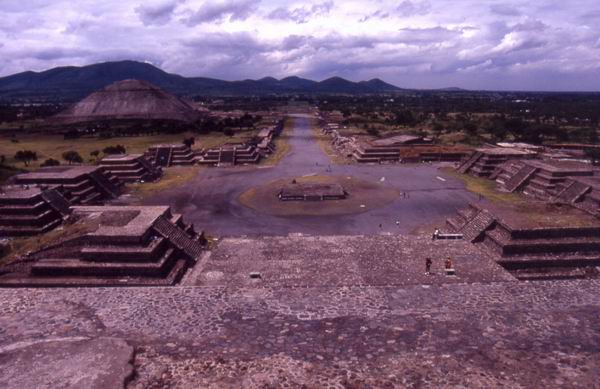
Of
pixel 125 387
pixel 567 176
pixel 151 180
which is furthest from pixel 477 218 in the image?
→ pixel 151 180

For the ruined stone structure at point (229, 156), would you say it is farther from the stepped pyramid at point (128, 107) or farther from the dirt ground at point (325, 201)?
the stepped pyramid at point (128, 107)

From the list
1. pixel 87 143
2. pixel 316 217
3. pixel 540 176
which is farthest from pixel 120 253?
pixel 87 143

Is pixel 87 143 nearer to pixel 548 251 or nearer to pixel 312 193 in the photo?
pixel 312 193

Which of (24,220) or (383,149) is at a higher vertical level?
(383,149)

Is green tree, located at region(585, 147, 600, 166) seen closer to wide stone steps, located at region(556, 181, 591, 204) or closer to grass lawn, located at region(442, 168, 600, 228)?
wide stone steps, located at region(556, 181, 591, 204)

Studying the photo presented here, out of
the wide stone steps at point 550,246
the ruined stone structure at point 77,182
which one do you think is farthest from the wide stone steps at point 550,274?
the ruined stone structure at point 77,182

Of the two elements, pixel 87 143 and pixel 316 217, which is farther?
pixel 87 143

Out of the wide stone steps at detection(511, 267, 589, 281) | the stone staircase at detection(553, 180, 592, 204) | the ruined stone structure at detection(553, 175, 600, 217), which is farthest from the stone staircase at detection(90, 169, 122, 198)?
the stone staircase at detection(553, 180, 592, 204)
